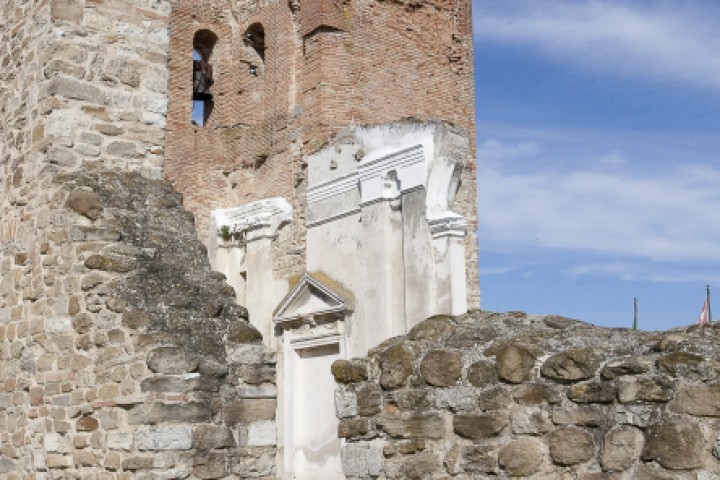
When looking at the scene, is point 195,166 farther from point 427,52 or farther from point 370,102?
point 427,52

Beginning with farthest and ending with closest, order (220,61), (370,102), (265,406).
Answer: (220,61) < (370,102) < (265,406)

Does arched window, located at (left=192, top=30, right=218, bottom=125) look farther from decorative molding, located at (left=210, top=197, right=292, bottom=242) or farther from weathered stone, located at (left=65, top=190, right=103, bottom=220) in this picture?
weathered stone, located at (left=65, top=190, right=103, bottom=220)

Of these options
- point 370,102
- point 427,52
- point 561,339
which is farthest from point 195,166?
point 561,339

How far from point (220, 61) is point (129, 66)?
441 inches

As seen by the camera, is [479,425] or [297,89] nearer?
[479,425]

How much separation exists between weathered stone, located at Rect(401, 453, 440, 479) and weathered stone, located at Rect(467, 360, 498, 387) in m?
0.37

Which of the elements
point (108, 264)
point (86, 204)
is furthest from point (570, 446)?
point (86, 204)

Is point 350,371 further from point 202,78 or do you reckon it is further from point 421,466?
point 202,78

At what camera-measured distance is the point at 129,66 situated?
7043 mm

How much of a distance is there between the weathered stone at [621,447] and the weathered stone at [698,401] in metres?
0.17

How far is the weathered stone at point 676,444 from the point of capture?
9.65 ft

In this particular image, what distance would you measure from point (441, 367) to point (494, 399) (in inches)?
11.9

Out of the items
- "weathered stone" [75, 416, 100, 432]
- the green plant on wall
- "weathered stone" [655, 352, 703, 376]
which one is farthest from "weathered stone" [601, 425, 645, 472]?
the green plant on wall

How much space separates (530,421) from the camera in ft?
11.3
